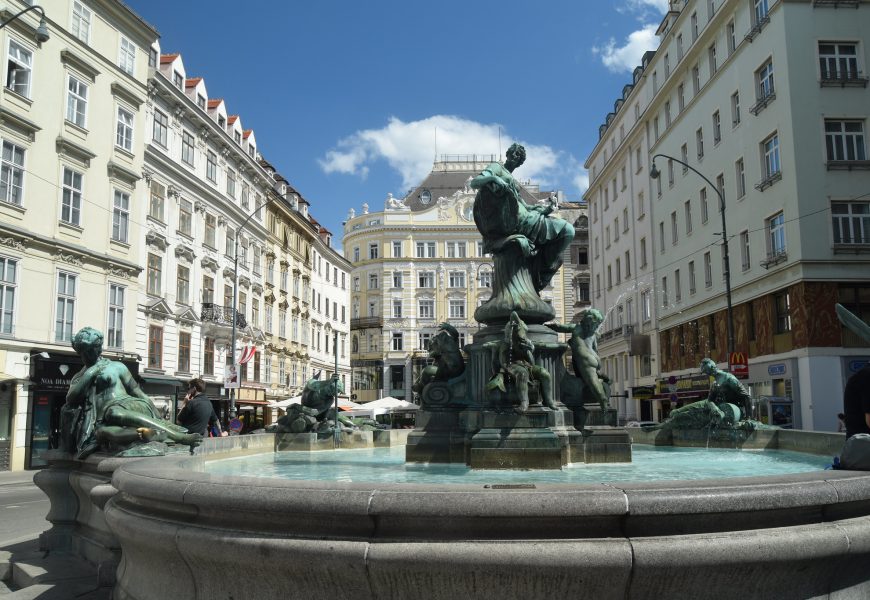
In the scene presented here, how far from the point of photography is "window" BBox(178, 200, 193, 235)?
34.4 meters

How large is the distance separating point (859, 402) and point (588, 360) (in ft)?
11.7

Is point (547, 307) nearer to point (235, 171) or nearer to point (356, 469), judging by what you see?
point (356, 469)

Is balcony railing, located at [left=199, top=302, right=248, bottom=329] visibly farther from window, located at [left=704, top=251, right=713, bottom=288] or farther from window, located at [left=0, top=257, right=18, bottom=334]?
window, located at [left=704, top=251, right=713, bottom=288]

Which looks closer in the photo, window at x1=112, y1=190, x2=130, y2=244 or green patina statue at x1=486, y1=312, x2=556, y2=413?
green patina statue at x1=486, y1=312, x2=556, y2=413

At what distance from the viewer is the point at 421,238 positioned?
75.5 meters

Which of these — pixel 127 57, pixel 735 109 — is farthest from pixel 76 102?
pixel 735 109

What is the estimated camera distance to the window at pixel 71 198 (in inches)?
1014

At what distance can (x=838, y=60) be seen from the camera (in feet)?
88.8

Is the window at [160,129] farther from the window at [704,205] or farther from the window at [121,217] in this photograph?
the window at [704,205]

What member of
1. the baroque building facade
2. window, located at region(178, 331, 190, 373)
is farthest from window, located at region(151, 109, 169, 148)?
the baroque building facade

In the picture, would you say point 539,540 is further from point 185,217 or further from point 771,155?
point 185,217

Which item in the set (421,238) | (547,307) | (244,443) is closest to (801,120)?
(547,307)

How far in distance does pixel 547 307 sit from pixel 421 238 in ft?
220

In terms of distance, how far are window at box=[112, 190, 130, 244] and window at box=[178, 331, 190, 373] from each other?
641cm
